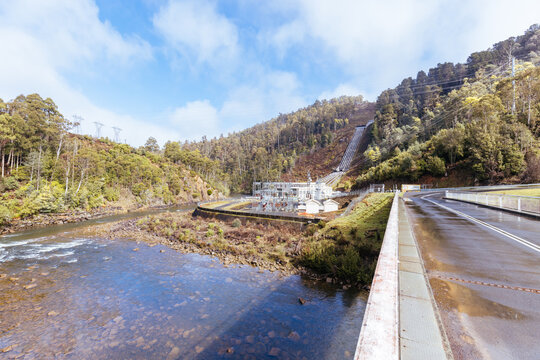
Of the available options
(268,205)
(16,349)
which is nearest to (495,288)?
(16,349)

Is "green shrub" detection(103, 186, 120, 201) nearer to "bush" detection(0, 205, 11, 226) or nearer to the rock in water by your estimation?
"bush" detection(0, 205, 11, 226)

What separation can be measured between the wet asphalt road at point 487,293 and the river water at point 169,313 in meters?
4.21

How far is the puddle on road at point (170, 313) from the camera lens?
703 centimetres

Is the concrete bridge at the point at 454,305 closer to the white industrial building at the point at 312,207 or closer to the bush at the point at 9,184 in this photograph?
the white industrial building at the point at 312,207

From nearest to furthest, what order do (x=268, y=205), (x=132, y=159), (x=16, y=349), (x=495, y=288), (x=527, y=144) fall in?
(x=495, y=288), (x=16, y=349), (x=527, y=144), (x=268, y=205), (x=132, y=159)

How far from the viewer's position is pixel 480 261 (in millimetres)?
4391

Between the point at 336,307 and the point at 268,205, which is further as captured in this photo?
the point at 268,205

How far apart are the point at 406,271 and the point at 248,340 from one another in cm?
612

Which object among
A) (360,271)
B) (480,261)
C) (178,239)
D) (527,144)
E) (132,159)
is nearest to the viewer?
(480,261)

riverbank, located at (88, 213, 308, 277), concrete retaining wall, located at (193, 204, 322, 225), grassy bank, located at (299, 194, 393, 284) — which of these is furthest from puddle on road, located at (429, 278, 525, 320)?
concrete retaining wall, located at (193, 204, 322, 225)

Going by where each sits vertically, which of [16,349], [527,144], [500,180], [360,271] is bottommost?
[16,349]

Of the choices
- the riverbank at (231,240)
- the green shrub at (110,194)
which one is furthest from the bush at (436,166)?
the green shrub at (110,194)

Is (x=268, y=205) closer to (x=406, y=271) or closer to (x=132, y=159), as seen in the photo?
(x=406, y=271)

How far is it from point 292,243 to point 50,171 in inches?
1725
